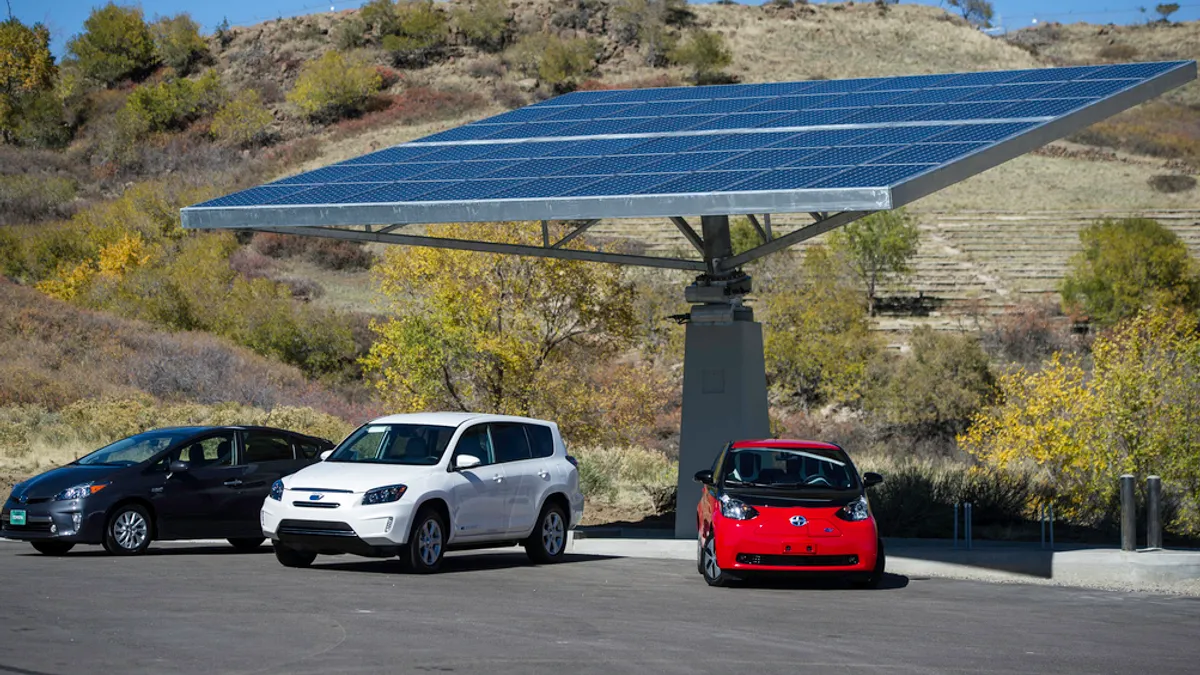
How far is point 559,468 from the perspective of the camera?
654 inches

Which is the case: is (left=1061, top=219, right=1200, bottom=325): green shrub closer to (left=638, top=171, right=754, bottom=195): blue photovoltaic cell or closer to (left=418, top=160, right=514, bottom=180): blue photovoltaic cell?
(left=418, top=160, right=514, bottom=180): blue photovoltaic cell

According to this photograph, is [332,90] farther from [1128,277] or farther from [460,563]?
[460,563]

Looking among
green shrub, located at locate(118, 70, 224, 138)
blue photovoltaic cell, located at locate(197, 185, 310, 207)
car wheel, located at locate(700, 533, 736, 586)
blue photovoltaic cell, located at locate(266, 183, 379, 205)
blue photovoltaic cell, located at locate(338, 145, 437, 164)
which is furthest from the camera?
green shrub, located at locate(118, 70, 224, 138)

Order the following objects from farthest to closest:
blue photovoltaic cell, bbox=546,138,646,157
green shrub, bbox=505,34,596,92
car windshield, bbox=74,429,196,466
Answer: green shrub, bbox=505,34,596,92
blue photovoltaic cell, bbox=546,138,646,157
car windshield, bbox=74,429,196,466

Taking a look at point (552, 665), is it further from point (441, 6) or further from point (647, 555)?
point (441, 6)

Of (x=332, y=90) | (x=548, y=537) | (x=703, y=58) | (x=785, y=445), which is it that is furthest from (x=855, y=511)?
(x=703, y=58)

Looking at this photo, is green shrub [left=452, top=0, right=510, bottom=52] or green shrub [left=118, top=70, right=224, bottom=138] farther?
green shrub [left=452, top=0, right=510, bottom=52]

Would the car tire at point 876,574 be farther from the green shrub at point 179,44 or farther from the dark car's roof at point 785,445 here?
the green shrub at point 179,44

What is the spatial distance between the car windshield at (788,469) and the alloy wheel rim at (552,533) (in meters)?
2.40

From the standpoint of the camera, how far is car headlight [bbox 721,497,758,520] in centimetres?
1389

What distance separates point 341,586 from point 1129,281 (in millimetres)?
54890

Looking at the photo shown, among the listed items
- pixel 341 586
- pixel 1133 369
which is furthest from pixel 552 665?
pixel 1133 369

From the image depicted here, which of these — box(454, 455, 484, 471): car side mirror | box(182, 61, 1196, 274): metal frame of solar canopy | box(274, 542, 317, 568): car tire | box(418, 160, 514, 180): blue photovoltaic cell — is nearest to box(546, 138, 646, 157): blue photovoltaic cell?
box(418, 160, 514, 180): blue photovoltaic cell

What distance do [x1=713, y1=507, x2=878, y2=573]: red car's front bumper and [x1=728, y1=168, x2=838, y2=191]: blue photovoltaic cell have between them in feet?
11.3
